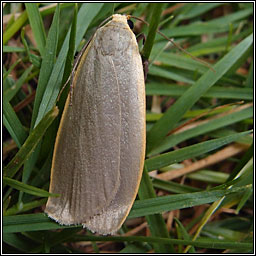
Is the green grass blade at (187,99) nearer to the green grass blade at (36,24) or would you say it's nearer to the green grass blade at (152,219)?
the green grass blade at (152,219)

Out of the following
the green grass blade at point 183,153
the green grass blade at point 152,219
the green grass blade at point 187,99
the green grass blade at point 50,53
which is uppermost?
the green grass blade at point 50,53

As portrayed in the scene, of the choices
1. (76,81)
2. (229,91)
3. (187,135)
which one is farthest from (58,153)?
(229,91)

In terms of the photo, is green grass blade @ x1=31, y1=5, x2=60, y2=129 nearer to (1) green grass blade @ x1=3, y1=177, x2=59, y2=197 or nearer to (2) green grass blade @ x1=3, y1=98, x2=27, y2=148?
(2) green grass blade @ x1=3, y1=98, x2=27, y2=148

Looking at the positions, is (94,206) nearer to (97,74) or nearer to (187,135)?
(97,74)

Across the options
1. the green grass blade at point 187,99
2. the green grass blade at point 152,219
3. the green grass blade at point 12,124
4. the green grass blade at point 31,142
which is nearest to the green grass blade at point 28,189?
the green grass blade at point 31,142

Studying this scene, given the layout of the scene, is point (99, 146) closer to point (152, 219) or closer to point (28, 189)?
point (28, 189)

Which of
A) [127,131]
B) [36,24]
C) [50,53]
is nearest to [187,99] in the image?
[127,131]

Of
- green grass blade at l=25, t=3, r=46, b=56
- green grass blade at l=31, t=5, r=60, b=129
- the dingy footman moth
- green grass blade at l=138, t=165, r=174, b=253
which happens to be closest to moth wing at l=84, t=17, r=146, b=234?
the dingy footman moth

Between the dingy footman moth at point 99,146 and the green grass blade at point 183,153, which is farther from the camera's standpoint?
the green grass blade at point 183,153
